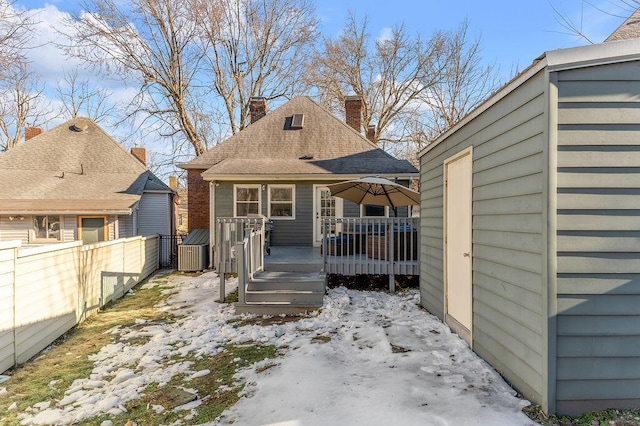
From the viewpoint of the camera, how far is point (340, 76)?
2169 cm

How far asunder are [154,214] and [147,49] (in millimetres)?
9128

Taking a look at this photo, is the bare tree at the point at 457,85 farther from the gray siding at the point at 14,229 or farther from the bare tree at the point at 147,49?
the gray siding at the point at 14,229

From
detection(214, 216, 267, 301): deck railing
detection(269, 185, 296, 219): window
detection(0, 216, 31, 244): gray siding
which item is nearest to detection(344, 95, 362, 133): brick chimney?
detection(269, 185, 296, 219): window

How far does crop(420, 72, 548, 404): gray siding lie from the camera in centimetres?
265

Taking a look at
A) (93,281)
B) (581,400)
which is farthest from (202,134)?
(581,400)

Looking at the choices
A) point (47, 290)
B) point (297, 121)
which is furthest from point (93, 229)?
point (47, 290)

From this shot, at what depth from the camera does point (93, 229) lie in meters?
13.1

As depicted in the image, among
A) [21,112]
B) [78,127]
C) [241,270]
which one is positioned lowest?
[241,270]

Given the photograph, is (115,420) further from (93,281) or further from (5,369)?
(93,281)

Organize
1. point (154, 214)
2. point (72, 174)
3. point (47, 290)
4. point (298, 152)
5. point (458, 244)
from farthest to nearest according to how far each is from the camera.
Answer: point (154, 214) < point (72, 174) < point (298, 152) < point (47, 290) < point (458, 244)

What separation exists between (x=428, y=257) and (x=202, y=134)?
18.0 meters

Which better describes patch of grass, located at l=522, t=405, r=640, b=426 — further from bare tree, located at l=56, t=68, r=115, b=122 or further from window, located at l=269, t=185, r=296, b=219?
bare tree, located at l=56, t=68, r=115, b=122

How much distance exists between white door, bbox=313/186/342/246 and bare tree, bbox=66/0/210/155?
1114 cm

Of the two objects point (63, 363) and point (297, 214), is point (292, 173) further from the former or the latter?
point (63, 363)
